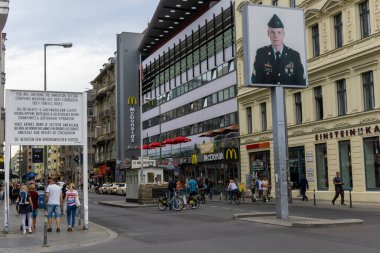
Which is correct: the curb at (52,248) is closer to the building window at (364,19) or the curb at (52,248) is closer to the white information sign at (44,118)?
the white information sign at (44,118)

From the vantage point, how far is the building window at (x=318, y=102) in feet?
114

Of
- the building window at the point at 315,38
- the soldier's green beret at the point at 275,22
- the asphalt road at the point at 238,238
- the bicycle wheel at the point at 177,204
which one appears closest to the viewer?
the asphalt road at the point at 238,238

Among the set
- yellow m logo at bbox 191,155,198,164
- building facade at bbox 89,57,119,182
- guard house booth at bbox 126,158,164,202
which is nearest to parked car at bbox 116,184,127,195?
yellow m logo at bbox 191,155,198,164

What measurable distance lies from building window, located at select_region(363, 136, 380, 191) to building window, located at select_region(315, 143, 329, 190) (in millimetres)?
4112

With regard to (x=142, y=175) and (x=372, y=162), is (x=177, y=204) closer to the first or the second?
(x=142, y=175)

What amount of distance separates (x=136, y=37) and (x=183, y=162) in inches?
1260

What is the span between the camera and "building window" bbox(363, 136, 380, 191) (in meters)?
29.3

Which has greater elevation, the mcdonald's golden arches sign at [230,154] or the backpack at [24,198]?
the mcdonald's golden arches sign at [230,154]

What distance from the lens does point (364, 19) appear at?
100 ft

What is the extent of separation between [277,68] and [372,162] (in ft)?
37.5

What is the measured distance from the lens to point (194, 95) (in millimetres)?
58188

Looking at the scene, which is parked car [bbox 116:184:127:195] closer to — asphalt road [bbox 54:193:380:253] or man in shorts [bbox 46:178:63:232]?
asphalt road [bbox 54:193:380:253]

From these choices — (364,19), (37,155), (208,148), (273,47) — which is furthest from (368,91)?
(208,148)

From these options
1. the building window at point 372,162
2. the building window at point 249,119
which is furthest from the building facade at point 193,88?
the building window at point 372,162
